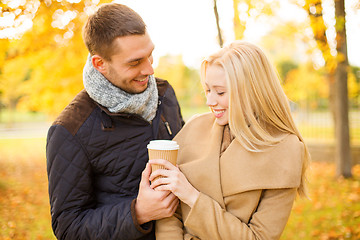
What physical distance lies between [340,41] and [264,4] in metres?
2.01

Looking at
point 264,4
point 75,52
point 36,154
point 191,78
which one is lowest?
point 191,78

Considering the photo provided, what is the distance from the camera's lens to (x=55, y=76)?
772cm

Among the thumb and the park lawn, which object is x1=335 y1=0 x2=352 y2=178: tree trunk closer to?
the park lawn

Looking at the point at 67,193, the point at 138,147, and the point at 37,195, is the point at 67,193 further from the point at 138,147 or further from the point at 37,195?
the point at 37,195

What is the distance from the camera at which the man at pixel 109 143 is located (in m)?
2.06

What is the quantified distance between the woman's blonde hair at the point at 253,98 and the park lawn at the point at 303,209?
A: 370cm

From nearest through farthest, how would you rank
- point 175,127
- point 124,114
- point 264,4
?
point 124,114 < point 175,127 < point 264,4

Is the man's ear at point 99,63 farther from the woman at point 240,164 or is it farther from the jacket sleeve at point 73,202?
the woman at point 240,164

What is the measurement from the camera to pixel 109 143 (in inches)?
85.7

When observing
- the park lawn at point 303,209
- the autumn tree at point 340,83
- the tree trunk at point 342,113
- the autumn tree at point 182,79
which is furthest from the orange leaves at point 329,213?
the autumn tree at point 182,79

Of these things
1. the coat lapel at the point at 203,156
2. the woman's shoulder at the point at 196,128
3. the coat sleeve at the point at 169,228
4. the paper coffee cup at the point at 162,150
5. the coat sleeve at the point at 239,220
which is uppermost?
the paper coffee cup at the point at 162,150

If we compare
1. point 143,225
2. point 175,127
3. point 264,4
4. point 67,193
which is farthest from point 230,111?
point 264,4

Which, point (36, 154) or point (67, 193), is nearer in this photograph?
point (67, 193)

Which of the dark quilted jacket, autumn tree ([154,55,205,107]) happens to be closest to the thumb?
the dark quilted jacket
